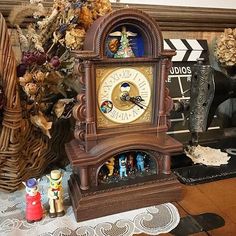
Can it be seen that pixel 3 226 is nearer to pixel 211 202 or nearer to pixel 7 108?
pixel 7 108

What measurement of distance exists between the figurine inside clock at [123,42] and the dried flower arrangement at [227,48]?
484 millimetres

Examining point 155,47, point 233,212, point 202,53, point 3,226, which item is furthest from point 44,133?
point 202,53

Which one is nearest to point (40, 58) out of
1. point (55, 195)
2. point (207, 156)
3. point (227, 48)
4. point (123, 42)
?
point (123, 42)

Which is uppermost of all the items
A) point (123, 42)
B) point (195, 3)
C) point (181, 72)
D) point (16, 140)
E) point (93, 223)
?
point (195, 3)

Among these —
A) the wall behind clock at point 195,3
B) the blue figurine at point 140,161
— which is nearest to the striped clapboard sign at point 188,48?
the wall behind clock at point 195,3

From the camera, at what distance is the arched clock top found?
556mm

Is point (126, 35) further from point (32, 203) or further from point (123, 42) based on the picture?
point (32, 203)

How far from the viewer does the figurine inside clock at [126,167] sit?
2.12ft

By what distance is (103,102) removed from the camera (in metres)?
0.61

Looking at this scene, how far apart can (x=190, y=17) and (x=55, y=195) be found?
2.60 ft

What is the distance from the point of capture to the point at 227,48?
978 millimetres

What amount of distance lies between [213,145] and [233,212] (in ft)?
1.11

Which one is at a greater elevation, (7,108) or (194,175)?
(7,108)

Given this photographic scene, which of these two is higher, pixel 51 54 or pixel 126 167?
pixel 51 54
